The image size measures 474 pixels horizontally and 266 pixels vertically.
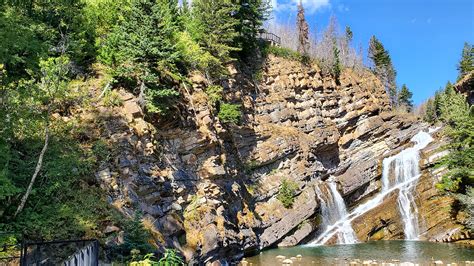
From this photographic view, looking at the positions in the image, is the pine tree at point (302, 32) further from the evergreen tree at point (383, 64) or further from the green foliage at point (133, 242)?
the green foliage at point (133, 242)

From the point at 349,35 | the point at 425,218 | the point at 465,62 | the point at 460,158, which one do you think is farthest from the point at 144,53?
the point at 465,62

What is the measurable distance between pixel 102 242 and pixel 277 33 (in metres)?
48.0

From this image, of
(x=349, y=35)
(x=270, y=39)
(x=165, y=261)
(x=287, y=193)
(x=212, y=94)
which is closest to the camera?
(x=165, y=261)

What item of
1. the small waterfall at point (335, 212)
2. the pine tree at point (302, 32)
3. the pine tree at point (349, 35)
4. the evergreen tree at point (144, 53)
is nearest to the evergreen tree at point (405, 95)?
the pine tree at point (349, 35)

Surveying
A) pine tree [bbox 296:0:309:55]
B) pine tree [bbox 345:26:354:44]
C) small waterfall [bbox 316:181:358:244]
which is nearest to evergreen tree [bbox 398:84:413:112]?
pine tree [bbox 345:26:354:44]

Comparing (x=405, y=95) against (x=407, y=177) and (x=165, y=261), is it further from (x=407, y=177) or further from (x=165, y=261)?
(x=165, y=261)

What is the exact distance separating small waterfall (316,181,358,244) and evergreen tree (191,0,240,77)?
1489cm

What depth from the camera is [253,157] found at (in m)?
32.0

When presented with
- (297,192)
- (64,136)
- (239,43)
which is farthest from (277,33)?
(64,136)

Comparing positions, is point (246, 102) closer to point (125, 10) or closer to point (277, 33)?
point (125, 10)

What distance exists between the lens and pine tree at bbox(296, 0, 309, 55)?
4718 cm

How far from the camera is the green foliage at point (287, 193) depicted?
3061 cm

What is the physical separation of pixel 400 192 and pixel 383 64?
118ft

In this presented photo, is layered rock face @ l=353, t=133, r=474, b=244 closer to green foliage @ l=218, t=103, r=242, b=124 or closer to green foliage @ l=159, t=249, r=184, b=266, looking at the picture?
green foliage @ l=218, t=103, r=242, b=124
